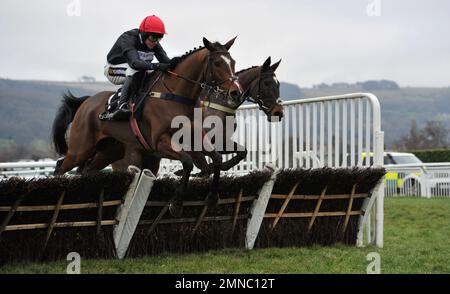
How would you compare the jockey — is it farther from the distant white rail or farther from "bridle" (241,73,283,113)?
the distant white rail

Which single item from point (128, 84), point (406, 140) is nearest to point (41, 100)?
point (406, 140)

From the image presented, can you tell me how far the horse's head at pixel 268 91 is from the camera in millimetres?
7375

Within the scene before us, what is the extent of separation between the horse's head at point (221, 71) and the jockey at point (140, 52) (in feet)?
1.83

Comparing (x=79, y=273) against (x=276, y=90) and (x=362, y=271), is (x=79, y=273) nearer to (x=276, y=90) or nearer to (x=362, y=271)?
(x=362, y=271)

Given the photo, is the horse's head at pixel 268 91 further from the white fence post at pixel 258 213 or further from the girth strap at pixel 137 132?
the girth strap at pixel 137 132

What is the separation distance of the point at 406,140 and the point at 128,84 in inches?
1666

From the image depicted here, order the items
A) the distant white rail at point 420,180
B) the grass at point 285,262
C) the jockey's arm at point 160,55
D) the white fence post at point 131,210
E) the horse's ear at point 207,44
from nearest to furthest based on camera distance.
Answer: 1. the grass at point 285,262
2. the white fence post at point 131,210
3. the horse's ear at point 207,44
4. the jockey's arm at point 160,55
5. the distant white rail at point 420,180

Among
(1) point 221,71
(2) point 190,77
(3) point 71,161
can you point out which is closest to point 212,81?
(1) point 221,71

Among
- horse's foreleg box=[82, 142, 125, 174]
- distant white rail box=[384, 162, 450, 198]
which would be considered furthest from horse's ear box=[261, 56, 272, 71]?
distant white rail box=[384, 162, 450, 198]

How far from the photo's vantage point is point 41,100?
9106 centimetres

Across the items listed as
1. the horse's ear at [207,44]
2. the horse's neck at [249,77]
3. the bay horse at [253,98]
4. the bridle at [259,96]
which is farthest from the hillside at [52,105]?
the horse's ear at [207,44]

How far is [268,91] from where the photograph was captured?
7469 mm

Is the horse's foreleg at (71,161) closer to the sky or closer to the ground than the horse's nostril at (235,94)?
closer to the ground
